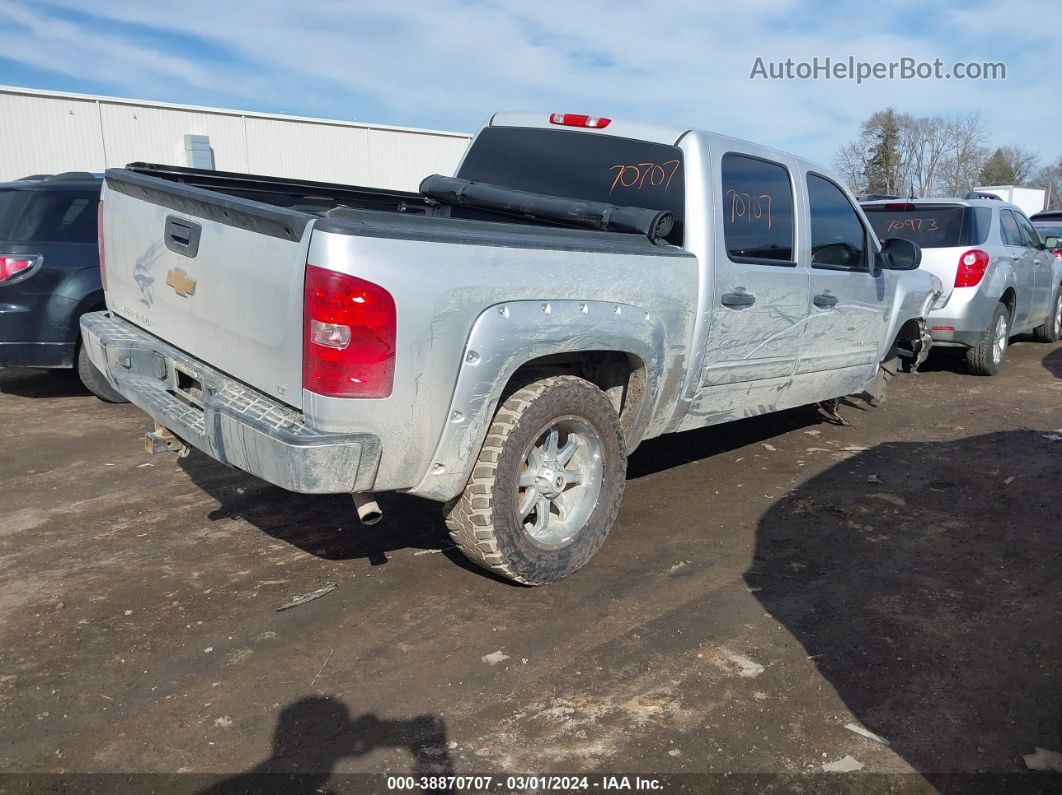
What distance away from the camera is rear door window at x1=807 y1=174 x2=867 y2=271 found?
5254mm

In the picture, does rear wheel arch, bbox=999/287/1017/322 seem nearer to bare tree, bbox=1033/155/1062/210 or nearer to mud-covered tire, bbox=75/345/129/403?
mud-covered tire, bbox=75/345/129/403

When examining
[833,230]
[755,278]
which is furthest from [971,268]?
[755,278]

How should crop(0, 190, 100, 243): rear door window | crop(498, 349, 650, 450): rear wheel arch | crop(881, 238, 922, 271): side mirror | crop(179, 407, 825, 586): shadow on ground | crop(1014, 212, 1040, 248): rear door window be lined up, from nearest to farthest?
crop(498, 349, 650, 450): rear wheel arch < crop(179, 407, 825, 586): shadow on ground < crop(881, 238, 922, 271): side mirror < crop(0, 190, 100, 243): rear door window < crop(1014, 212, 1040, 248): rear door window

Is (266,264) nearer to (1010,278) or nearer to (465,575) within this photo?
(465,575)

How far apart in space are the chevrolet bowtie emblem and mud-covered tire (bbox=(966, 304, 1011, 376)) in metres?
7.77

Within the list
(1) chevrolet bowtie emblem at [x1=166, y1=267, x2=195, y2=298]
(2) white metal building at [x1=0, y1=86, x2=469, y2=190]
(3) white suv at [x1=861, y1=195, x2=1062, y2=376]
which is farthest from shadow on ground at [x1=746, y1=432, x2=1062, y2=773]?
(2) white metal building at [x1=0, y1=86, x2=469, y2=190]

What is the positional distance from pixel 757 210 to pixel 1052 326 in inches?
346

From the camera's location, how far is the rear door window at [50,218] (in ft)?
22.0

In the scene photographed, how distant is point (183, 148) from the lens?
2189 centimetres

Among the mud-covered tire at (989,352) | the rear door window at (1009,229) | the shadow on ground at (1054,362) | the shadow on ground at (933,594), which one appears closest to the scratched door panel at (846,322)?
the shadow on ground at (933,594)

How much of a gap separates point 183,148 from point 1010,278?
19382 millimetres

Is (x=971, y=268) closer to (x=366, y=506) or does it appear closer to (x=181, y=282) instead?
(x=366, y=506)

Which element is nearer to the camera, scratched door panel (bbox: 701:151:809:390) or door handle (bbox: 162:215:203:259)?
door handle (bbox: 162:215:203:259)

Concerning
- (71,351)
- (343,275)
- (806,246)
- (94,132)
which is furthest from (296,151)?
(343,275)
